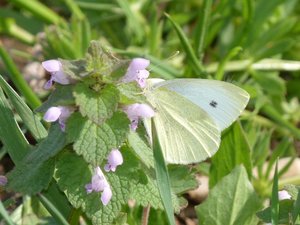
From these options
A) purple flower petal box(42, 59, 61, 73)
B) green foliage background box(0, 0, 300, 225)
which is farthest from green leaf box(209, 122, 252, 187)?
purple flower petal box(42, 59, 61, 73)

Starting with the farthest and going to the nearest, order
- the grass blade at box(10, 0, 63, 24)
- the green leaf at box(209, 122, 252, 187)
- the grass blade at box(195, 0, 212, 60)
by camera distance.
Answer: the grass blade at box(10, 0, 63, 24) → the grass blade at box(195, 0, 212, 60) → the green leaf at box(209, 122, 252, 187)

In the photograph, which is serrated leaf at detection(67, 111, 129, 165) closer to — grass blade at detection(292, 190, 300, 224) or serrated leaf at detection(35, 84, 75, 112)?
serrated leaf at detection(35, 84, 75, 112)

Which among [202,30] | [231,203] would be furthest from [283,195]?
[202,30]

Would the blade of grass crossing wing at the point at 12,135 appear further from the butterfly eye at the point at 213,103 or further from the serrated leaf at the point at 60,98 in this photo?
the butterfly eye at the point at 213,103

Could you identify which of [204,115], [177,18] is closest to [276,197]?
[204,115]

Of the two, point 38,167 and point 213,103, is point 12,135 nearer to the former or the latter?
point 38,167
